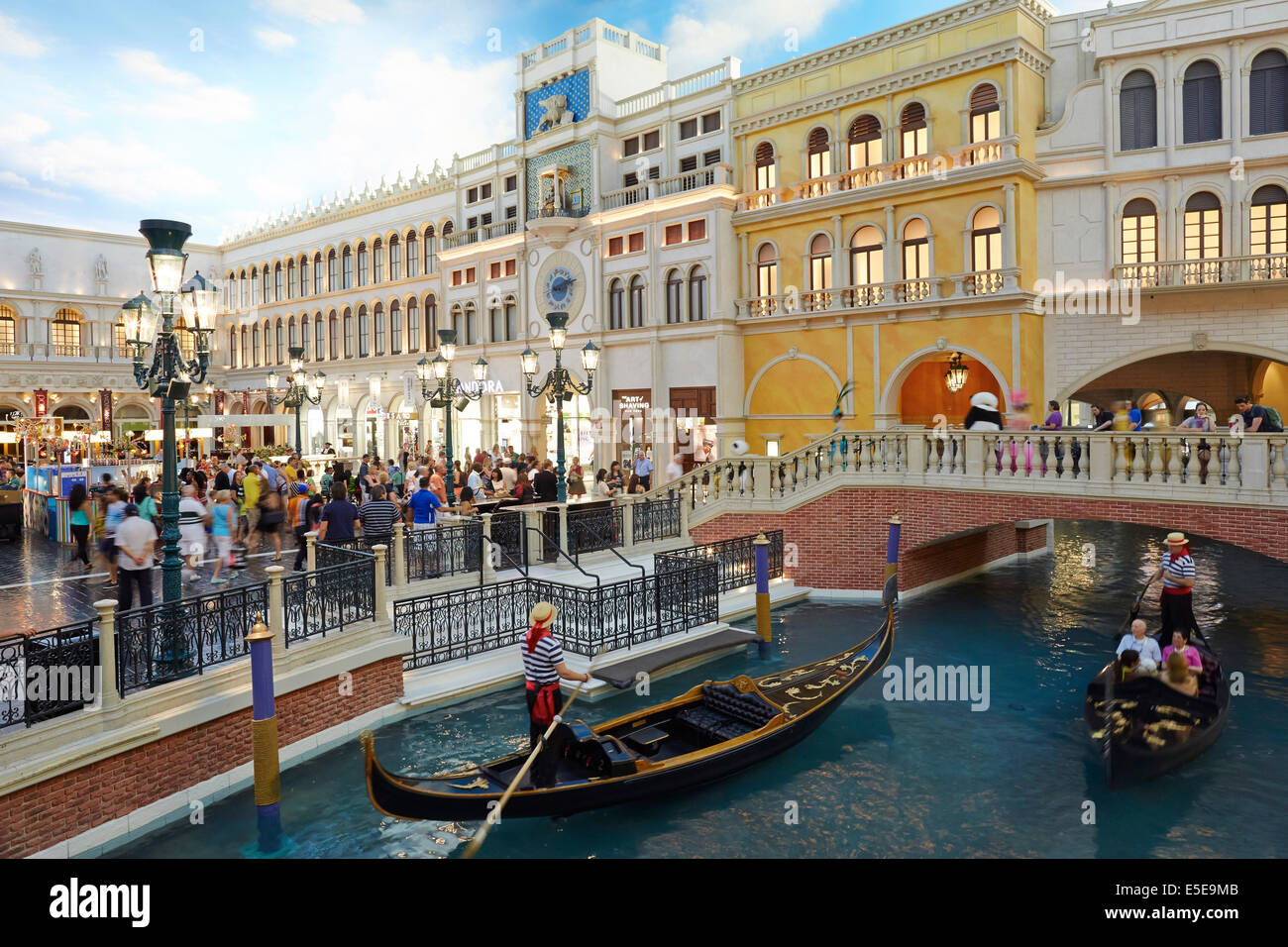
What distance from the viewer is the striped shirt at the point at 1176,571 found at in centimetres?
934

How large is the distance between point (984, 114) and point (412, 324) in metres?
21.9

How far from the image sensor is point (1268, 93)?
1631 cm

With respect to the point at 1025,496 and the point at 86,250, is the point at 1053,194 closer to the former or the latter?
the point at 1025,496

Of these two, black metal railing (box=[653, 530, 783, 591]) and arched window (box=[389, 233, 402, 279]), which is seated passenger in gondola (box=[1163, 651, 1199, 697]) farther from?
arched window (box=[389, 233, 402, 279])

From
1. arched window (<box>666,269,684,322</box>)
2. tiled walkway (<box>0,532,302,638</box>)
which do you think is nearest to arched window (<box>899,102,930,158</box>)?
arched window (<box>666,269,684,322</box>)

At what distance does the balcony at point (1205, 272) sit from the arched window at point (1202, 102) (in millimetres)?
2580

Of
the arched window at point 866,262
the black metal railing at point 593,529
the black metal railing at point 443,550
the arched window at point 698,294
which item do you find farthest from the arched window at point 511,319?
the black metal railing at point 443,550

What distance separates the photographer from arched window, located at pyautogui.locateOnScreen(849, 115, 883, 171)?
20406 mm

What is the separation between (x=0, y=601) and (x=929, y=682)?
41.7 feet

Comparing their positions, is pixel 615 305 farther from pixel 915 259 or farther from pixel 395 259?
pixel 395 259

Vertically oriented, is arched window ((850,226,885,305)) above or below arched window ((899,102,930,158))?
below

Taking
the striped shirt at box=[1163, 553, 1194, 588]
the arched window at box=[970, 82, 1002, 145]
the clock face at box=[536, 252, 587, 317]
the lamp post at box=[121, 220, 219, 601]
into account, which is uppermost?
the arched window at box=[970, 82, 1002, 145]

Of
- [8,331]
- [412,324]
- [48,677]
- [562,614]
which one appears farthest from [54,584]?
[8,331]

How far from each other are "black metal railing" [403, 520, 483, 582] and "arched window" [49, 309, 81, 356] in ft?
115
